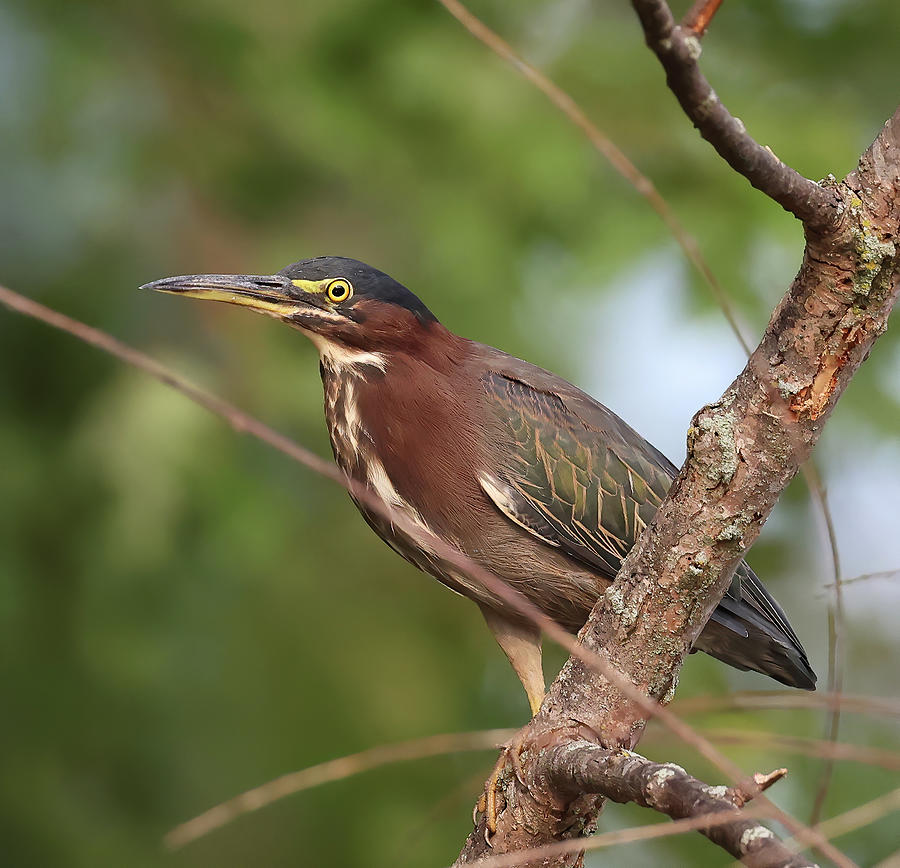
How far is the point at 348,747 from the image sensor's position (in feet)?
12.7

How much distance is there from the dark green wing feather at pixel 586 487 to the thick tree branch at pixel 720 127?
4.64ft

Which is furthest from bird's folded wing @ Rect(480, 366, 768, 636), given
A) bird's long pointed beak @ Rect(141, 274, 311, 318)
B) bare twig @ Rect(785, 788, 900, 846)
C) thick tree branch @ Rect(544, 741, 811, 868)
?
bare twig @ Rect(785, 788, 900, 846)

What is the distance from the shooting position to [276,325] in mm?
3949

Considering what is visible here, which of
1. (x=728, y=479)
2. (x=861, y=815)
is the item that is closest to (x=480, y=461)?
(x=728, y=479)

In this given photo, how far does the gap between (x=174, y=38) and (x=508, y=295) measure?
62.2 inches

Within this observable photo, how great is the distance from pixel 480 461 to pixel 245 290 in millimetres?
741

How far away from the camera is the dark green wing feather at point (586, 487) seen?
9.47 feet

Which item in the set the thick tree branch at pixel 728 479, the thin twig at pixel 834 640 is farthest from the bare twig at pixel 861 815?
the thick tree branch at pixel 728 479

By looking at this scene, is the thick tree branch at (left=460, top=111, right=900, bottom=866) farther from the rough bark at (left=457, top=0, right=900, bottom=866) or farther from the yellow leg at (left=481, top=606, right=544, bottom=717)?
the yellow leg at (left=481, top=606, right=544, bottom=717)

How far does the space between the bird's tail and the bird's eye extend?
123cm

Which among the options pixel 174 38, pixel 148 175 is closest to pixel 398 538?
pixel 148 175

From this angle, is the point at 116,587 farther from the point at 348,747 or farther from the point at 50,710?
the point at 348,747

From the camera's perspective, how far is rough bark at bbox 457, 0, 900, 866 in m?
1.61

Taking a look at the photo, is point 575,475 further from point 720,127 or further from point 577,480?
point 720,127
